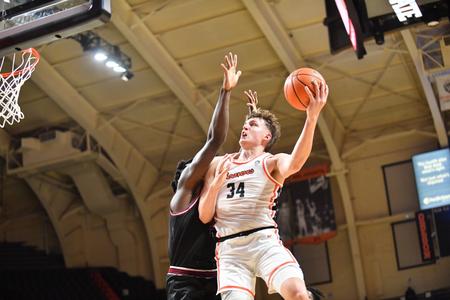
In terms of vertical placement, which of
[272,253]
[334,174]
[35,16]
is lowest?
[272,253]

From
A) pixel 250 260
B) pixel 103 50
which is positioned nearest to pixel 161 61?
pixel 103 50

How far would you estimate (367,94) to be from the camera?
19.3m

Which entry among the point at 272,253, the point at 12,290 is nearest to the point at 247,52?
the point at 12,290

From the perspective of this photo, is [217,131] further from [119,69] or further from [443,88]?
[443,88]

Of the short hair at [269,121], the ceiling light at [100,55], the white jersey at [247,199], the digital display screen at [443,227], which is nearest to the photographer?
the white jersey at [247,199]

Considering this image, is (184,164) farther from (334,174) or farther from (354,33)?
(334,174)

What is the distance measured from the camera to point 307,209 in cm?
1948

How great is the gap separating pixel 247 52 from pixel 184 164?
11.6 metres

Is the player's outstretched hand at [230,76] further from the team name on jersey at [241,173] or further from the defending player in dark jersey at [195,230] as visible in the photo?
the team name on jersey at [241,173]

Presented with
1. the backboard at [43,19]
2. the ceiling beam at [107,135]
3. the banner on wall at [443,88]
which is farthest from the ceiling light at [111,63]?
the backboard at [43,19]

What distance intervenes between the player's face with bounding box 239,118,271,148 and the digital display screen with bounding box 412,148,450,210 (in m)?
12.9

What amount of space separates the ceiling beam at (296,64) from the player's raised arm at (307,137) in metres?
10.5

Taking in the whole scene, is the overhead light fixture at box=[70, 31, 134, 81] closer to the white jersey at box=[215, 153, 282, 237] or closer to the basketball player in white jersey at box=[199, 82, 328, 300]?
the basketball player in white jersey at box=[199, 82, 328, 300]

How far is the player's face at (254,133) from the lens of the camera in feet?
19.6
